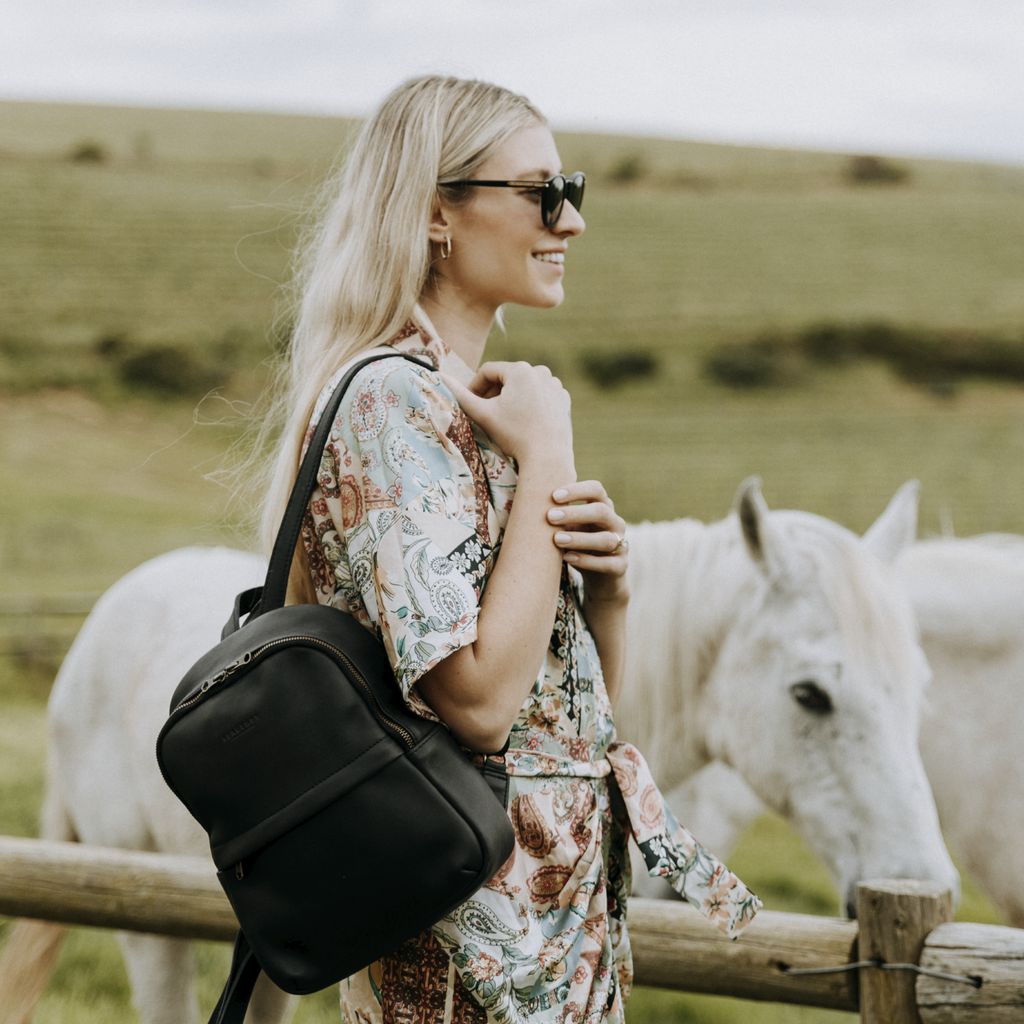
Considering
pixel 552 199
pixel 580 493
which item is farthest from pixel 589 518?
pixel 552 199

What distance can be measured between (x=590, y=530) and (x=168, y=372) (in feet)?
86.5

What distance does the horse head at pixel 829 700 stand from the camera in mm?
2191

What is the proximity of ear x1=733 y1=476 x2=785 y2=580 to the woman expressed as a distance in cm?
109

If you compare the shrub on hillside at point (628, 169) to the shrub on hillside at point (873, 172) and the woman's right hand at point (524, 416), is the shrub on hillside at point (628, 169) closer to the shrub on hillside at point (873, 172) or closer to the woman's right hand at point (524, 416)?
the shrub on hillside at point (873, 172)

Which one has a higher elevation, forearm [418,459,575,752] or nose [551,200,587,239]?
nose [551,200,587,239]

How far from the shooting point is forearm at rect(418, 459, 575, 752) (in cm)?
106

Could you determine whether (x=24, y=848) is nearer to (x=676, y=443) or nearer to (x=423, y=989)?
(x=423, y=989)

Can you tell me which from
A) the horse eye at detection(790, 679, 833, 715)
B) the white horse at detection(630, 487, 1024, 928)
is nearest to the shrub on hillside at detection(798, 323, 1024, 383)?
the white horse at detection(630, 487, 1024, 928)

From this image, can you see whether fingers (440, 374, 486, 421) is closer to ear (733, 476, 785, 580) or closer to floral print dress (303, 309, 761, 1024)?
floral print dress (303, 309, 761, 1024)

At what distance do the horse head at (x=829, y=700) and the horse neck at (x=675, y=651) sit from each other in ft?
0.13

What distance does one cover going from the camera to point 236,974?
1215mm

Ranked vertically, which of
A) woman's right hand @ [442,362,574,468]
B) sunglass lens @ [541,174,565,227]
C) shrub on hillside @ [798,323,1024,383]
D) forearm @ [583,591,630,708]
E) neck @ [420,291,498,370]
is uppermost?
sunglass lens @ [541,174,565,227]

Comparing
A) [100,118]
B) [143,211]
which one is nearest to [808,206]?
[143,211]

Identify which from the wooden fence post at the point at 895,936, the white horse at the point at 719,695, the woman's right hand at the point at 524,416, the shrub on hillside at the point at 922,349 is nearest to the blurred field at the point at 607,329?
the shrub on hillside at the point at 922,349
